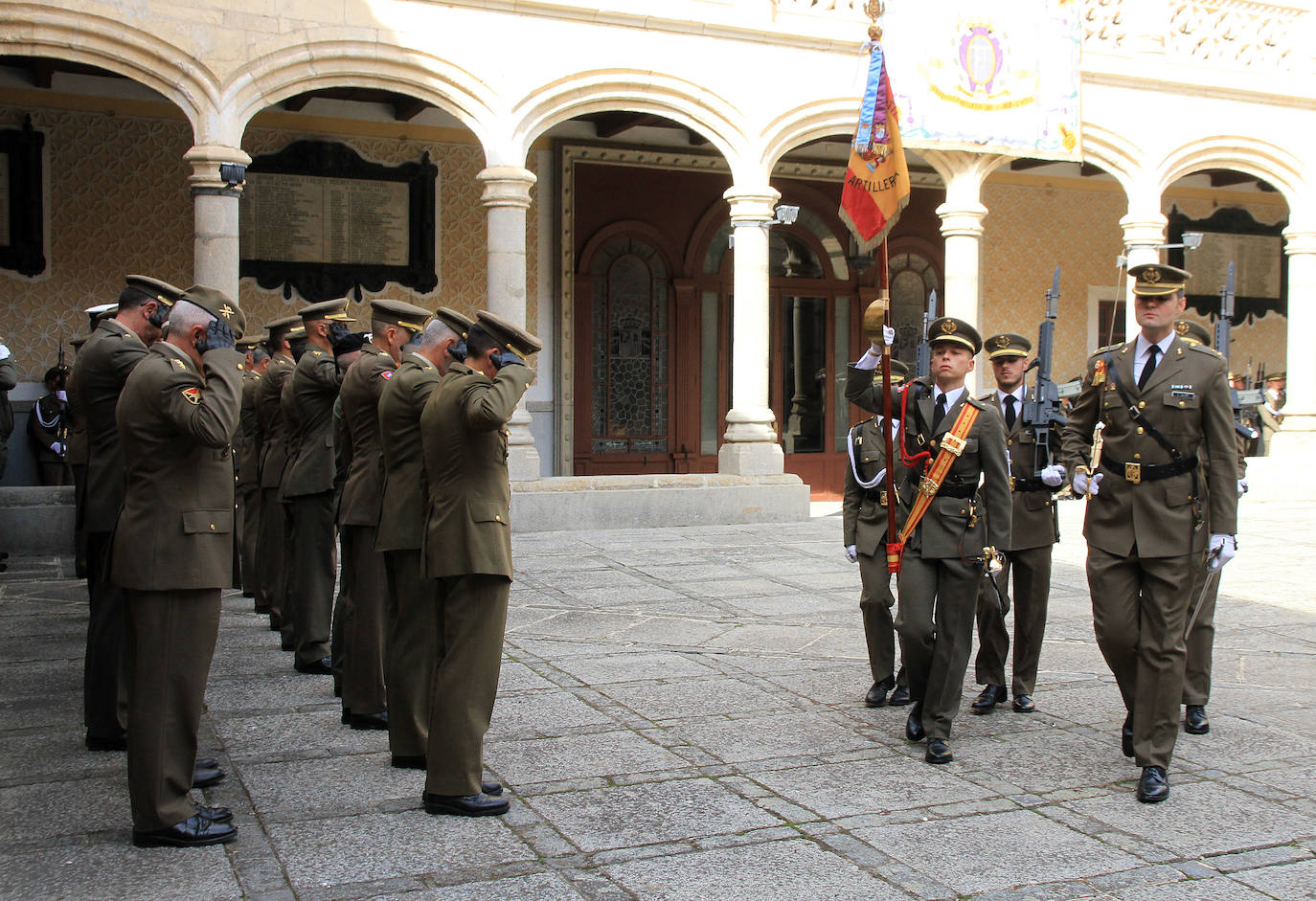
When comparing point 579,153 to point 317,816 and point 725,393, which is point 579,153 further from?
point 317,816

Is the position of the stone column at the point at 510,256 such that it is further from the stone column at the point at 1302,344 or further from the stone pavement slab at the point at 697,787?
the stone column at the point at 1302,344

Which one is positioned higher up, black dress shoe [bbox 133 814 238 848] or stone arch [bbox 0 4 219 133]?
stone arch [bbox 0 4 219 133]

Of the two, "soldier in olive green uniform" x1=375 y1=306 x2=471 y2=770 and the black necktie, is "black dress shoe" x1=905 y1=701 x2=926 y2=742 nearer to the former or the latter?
the black necktie

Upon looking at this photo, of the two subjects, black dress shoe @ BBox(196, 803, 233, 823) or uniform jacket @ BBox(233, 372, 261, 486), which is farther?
uniform jacket @ BBox(233, 372, 261, 486)

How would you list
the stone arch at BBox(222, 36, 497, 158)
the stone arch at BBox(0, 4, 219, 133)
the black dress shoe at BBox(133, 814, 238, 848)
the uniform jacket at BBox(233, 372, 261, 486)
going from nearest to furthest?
the black dress shoe at BBox(133, 814, 238, 848) < the uniform jacket at BBox(233, 372, 261, 486) < the stone arch at BBox(0, 4, 219, 133) < the stone arch at BBox(222, 36, 497, 158)

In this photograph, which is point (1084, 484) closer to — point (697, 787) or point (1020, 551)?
point (1020, 551)

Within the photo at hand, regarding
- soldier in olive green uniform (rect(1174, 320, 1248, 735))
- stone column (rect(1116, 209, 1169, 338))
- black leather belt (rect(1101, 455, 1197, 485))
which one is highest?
stone column (rect(1116, 209, 1169, 338))

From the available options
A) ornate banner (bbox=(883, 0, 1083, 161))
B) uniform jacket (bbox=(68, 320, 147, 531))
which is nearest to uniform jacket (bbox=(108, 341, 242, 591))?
uniform jacket (bbox=(68, 320, 147, 531))

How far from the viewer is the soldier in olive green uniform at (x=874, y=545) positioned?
17.2ft

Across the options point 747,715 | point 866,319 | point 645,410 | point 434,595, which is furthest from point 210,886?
point 645,410

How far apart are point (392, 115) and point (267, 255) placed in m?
1.92

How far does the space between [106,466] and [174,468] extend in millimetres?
1106

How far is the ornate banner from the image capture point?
12.1 m

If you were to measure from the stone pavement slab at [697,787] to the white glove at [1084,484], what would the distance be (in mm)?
911
